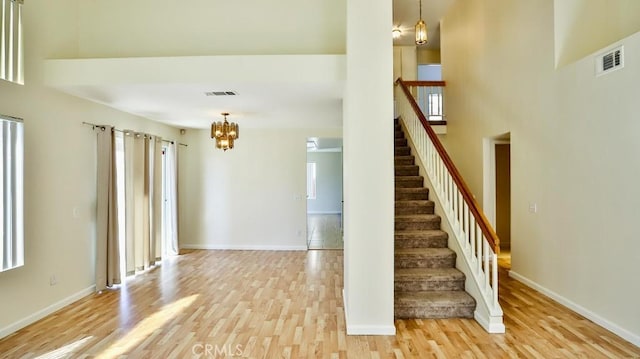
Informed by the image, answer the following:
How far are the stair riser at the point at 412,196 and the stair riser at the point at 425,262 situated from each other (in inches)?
44.4

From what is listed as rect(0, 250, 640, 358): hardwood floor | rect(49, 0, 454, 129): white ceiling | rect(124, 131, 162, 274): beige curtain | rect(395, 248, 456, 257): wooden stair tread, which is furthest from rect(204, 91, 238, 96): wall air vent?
rect(395, 248, 456, 257): wooden stair tread

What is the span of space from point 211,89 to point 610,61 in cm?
401

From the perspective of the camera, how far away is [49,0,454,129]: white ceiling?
3680 mm

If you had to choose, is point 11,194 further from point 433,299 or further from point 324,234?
point 324,234

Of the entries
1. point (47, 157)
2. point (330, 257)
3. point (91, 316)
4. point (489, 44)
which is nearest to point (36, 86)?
point (47, 157)

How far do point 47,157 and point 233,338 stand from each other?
2.85 m

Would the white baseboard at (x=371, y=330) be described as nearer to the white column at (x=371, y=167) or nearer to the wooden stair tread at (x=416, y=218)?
the white column at (x=371, y=167)

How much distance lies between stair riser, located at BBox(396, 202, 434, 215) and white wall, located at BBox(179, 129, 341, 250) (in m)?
2.80

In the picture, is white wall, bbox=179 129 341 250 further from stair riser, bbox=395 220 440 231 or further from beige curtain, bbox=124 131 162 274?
stair riser, bbox=395 220 440 231

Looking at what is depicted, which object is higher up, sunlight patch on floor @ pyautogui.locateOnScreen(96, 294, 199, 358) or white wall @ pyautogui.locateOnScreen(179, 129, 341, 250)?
white wall @ pyautogui.locateOnScreen(179, 129, 341, 250)

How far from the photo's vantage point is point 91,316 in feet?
11.8

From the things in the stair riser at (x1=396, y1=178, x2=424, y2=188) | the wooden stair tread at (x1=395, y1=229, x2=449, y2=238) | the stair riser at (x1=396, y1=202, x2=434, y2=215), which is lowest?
the wooden stair tread at (x1=395, y1=229, x2=449, y2=238)

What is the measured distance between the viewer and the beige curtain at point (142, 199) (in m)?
4.97

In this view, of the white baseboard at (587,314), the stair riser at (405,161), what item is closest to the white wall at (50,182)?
the stair riser at (405,161)
